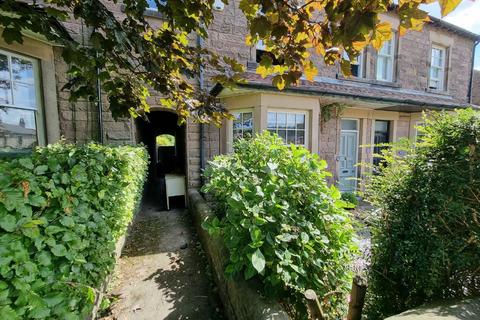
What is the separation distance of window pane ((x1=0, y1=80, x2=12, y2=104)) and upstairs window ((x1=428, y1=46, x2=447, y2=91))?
1280 centimetres

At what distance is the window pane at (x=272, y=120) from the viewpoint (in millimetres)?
6020

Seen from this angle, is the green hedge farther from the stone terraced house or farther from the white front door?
the white front door

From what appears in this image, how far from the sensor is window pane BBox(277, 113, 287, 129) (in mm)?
6125

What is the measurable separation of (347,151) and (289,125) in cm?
299

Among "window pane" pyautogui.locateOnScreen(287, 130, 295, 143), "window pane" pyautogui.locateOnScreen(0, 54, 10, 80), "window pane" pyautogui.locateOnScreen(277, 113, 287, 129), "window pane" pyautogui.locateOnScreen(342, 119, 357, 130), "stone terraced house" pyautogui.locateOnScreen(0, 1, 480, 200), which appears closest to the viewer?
"window pane" pyautogui.locateOnScreen(0, 54, 10, 80)

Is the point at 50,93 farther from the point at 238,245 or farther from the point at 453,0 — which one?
the point at 453,0

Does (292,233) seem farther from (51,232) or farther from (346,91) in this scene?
(346,91)

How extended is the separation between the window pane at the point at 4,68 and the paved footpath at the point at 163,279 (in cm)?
358

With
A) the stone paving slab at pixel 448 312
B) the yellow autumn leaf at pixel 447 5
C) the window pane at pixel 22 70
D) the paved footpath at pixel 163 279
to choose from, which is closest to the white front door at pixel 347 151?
the paved footpath at pixel 163 279

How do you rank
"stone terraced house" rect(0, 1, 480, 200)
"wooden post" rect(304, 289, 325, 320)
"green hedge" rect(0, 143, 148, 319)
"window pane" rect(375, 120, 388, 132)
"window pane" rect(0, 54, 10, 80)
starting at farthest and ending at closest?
"window pane" rect(375, 120, 388, 132) < "stone terraced house" rect(0, 1, 480, 200) < "window pane" rect(0, 54, 10, 80) < "wooden post" rect(304, 289, 325, 320) < "green hedge" rect(0, 143, 148, 319)

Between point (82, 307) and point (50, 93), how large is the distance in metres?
4.71

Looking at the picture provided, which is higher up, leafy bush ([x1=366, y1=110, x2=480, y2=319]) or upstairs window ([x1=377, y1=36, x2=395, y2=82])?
upstairs window ([x1=377, y1=36, x2=395, y2=82])

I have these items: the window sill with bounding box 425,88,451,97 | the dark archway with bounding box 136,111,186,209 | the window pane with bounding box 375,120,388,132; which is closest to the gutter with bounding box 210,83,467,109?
the window pane with bounding box 375,120,388,132

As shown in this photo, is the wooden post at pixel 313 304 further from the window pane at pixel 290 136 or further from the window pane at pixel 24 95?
the window pane at pixel 24 95
